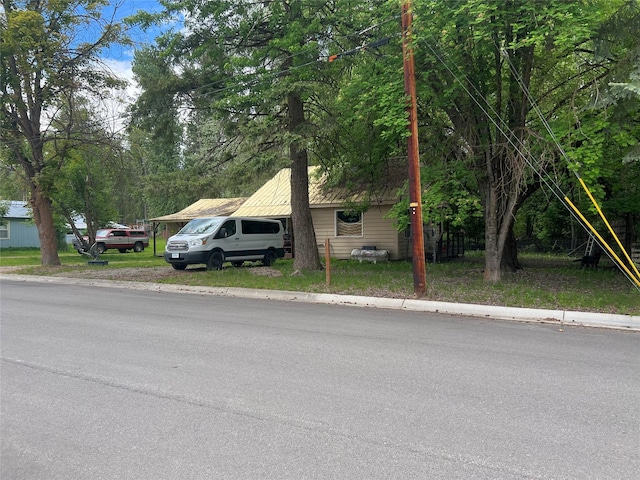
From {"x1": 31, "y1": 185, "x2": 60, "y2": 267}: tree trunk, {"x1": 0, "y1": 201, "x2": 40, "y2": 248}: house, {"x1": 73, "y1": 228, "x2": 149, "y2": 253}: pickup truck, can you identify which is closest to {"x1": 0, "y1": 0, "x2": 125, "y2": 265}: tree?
{"x1": 31, "y1": 185, "x2": 60, "y2": 267}: tree trunk

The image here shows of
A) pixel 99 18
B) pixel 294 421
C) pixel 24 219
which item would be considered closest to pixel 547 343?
pixel 294 421

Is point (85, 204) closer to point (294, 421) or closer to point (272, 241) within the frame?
point (272, 241)

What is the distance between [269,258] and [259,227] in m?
1.39

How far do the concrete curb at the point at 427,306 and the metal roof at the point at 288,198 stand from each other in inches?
266

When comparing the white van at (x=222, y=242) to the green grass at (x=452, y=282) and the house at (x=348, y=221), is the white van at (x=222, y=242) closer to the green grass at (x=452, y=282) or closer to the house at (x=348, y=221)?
the green grass at (x=452, y=282)

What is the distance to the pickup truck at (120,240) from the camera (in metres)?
32.8

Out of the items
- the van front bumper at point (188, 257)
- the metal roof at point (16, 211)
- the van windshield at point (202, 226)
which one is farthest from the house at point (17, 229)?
the van front bumper at point (188, 257)

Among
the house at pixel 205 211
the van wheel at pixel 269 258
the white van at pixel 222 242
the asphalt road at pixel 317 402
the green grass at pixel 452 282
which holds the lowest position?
the asphalt road at pixel 317 402

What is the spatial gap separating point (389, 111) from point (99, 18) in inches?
555

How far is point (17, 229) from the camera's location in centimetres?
3847

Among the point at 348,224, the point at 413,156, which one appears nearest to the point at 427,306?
the point at 413,156

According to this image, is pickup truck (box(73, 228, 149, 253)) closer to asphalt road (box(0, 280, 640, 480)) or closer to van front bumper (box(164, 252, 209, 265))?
van front bumper (box(164, 252, 209, 265))

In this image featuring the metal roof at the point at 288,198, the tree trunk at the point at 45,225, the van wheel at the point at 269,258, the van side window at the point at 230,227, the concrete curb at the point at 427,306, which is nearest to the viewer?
the concrete curb at the point at 427,306

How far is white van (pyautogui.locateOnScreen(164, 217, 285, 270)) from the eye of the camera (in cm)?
1659
